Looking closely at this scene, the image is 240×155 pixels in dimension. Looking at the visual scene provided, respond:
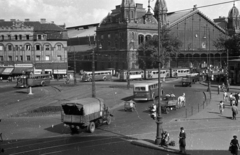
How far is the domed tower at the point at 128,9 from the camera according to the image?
86.9 metres

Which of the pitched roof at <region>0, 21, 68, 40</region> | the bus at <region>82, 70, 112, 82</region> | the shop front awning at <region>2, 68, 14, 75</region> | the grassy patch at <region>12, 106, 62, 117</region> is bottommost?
the grassy patch at <region>12, 106, 62, 117</region>

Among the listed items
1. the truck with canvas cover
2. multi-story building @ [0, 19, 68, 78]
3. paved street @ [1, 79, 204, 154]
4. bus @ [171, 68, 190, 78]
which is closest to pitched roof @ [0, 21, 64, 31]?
multi-story building @ [0, 19, 68, 78]

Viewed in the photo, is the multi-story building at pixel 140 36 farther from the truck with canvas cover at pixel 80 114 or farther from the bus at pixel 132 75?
the truck with canvas cover at pixel 80 114

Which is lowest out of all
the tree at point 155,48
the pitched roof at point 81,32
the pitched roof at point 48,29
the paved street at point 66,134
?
the paved street at point 66,134

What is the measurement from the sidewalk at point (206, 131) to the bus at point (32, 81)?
116 ft

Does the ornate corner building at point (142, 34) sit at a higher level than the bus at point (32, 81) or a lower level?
higher

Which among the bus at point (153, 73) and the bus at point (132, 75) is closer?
the bus at point (132, 75)

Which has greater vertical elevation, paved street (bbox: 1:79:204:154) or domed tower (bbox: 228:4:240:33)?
domed tower (bbox: 228:4:240:33)

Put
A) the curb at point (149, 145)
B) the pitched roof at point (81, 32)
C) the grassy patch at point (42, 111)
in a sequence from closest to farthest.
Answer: the curb at point (149, 145)
the grassy patch at point (42, 111)
the pitched roof at point (81, 32)

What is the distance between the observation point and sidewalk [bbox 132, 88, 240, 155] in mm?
18922

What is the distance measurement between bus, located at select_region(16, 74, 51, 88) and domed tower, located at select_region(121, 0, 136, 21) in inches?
1388

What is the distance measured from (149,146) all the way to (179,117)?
983 cm

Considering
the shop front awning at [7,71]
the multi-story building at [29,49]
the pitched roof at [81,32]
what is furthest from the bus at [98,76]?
the pitched roof at [81,32]

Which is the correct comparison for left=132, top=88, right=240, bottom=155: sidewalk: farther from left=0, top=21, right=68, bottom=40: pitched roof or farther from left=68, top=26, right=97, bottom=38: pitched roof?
left=68, top=26, right=97, bottom=38: pitched roof
